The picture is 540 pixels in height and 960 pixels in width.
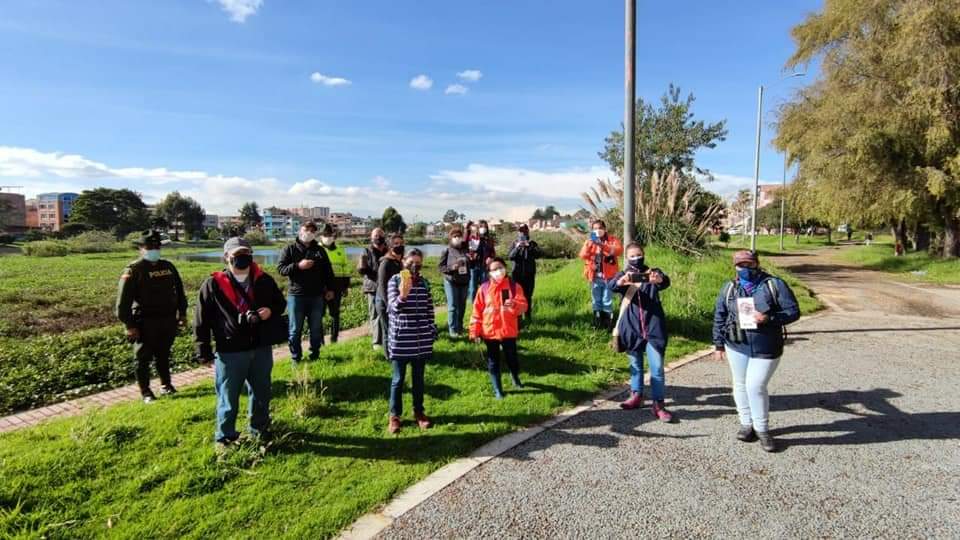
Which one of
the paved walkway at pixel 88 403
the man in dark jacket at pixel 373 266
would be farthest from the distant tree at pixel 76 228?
the man in dark jacket at pixel 373 266

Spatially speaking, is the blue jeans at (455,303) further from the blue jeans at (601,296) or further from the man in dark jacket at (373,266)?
the blue jeans at (601,296)

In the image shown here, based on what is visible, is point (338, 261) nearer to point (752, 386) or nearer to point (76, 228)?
point (752, 386)

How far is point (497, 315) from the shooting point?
17.1 feet

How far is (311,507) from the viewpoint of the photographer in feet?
10.4

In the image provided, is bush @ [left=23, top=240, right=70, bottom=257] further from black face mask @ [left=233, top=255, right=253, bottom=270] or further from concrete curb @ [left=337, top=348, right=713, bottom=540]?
concrete curb @ [left=337, top=348, right=713, bottom=540]

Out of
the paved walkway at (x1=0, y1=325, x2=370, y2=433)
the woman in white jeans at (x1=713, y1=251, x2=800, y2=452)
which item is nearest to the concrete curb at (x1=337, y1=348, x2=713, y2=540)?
the woman in white jeans at (x1=713, y1=251, x2=800, y2=452)

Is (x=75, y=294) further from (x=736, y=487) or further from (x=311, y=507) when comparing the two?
(x=736, y=487)

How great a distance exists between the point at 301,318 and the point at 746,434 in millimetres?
4923

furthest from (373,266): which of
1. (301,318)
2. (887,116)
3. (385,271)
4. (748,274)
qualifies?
(887,116)

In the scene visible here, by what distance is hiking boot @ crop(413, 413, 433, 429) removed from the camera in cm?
440

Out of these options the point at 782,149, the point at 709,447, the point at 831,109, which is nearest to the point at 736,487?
the point at 709,447

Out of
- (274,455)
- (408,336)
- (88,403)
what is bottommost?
(88,403)

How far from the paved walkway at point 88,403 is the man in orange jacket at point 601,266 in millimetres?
4812

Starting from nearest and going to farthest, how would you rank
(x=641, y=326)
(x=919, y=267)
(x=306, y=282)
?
(x=641, y=326)
(x=306, y=282)
(x=919, y=267)
